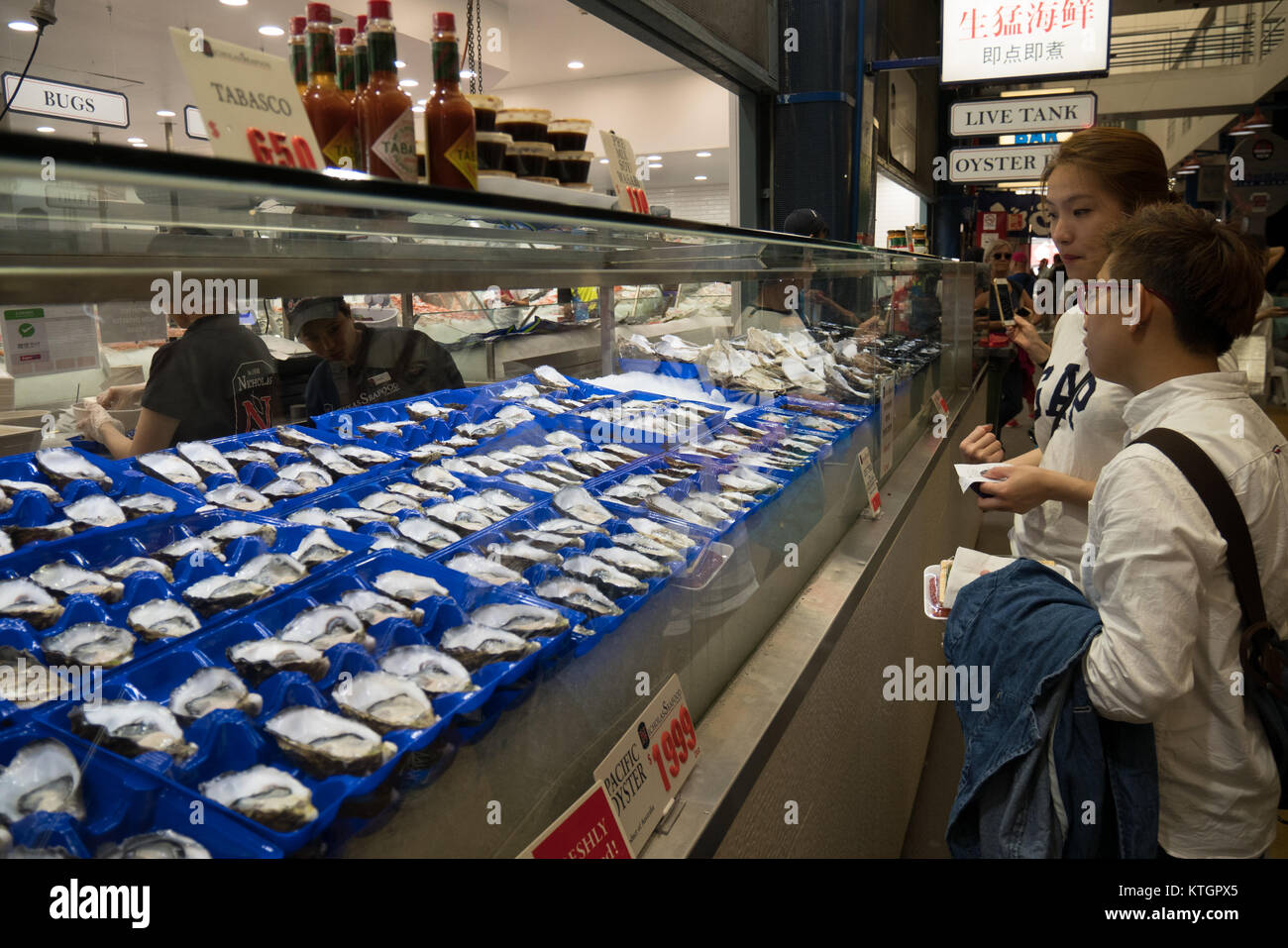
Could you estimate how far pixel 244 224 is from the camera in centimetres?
120

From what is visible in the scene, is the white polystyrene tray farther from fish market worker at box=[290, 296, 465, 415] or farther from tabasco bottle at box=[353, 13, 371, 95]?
fish market worker at box=[290, 296, 465, 415]

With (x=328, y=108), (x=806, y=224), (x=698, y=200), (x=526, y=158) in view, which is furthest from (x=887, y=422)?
(x=698, y=200)

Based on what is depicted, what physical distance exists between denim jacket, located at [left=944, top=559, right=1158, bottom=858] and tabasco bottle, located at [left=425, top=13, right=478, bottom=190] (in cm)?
124

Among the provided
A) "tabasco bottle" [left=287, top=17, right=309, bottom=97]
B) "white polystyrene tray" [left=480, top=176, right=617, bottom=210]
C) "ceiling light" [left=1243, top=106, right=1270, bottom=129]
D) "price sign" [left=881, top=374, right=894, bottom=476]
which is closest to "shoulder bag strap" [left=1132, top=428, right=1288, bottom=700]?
"white polystyrene tray" [left=480, top=176, right=617, bottom=210]

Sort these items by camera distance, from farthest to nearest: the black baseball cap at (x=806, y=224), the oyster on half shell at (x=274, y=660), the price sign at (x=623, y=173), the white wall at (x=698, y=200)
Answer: the white wall at (x=698, y=200) < the black baseball cap at (x=806, y=224) < the price sign at (x=623, y=173) < the oyster on half shell at (x=274, y=660)

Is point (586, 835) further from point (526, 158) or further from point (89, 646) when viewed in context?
point (526, 158)

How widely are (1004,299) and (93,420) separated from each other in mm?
6648

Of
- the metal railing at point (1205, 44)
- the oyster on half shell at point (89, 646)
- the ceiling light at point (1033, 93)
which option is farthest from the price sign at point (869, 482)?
the metal railing at point (1205, 44)

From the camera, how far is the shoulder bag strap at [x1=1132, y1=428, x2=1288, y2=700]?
137 centimetres

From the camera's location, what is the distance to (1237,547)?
1.37m

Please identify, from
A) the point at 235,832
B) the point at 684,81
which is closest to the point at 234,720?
the point at 235,832

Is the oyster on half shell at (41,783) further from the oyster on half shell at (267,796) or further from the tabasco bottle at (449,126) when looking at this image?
the tabasco bottle at (449,126)

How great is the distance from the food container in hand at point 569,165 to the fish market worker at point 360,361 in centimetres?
171

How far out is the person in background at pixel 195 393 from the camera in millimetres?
2465
